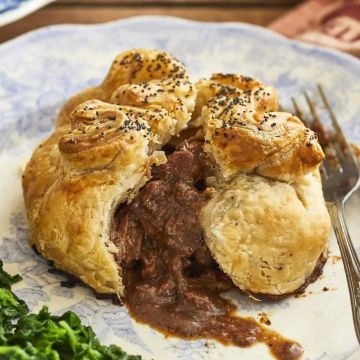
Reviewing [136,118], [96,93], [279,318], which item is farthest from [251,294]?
[96,93]

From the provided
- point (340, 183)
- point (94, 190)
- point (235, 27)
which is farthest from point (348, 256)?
point (235, 27)

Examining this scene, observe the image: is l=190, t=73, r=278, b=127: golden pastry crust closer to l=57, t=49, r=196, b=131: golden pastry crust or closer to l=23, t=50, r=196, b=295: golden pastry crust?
l=57, t=49, r=196, b=131: golden pastry crust

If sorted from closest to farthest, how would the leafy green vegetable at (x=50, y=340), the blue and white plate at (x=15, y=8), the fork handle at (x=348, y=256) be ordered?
the leafy green vegetable at (x=50, y=340) < the fork handle at (x=348, y=256) < the blue and white plate at (x=15, y=8)

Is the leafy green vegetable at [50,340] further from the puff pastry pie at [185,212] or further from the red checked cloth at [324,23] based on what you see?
the red checked cloth at [324,23]

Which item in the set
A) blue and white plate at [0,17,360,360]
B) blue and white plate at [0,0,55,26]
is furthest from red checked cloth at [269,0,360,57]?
blue and white plate at [0,0,55,26]

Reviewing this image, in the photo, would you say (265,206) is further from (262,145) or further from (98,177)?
(98,177)

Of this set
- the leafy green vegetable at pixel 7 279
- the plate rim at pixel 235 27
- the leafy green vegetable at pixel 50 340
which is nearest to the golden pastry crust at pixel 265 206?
the leafy green vegetable at pixel 50 340

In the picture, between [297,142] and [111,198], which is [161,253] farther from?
[297,142]

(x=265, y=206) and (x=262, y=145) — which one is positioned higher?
(x=262, y=145)
